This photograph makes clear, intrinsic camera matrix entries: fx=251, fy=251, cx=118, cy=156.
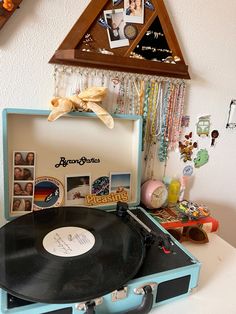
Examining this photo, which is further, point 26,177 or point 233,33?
point 233,33

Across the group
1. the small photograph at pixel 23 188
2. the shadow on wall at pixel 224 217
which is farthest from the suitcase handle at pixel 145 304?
the shadow on wall at pixel 224 217

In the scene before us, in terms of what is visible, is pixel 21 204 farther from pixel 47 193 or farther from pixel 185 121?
pixel 185 121

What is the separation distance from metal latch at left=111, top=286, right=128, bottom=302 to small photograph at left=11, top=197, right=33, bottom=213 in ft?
1.23

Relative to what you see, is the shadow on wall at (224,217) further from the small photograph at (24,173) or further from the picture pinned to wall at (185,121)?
the small photograph at (24,173)

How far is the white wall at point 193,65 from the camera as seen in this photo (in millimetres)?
719

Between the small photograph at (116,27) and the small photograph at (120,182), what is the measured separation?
42cm

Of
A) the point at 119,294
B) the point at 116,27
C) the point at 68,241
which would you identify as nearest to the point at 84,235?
the point at 68,241

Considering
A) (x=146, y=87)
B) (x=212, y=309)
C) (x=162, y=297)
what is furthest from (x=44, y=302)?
(x=146, y=87)

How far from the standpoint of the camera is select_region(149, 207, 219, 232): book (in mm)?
855

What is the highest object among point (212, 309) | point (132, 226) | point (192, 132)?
point (192, 132)

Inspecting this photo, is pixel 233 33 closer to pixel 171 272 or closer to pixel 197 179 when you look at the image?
pixel 197 179

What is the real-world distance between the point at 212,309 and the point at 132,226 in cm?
27

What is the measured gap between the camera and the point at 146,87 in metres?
0.88

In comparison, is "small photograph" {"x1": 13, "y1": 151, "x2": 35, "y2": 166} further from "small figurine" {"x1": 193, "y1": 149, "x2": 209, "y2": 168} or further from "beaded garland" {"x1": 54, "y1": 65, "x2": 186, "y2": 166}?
"small figurine" {"x1": 193, "y1": 149, "x2": 209, "y2": 168}
